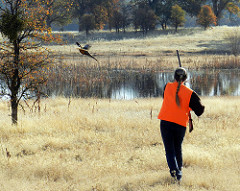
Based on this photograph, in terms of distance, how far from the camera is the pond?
20188 millimetres

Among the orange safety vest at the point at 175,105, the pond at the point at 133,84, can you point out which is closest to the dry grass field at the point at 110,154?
the orange safety vest at the point at 175,105

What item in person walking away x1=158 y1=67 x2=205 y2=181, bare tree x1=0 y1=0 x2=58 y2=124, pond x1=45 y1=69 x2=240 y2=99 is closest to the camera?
person walking away x1=158 y1=67 x2=205 y2=181

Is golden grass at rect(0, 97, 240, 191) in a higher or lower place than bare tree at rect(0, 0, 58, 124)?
lower

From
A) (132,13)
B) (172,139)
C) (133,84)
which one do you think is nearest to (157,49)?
(133,84)

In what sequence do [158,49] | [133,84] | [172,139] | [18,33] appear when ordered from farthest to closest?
[158,49], [133,84], [18,33], [172,139]

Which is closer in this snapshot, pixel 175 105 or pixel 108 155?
pixel 175 105

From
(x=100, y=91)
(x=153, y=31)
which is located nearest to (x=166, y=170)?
(x=100, y=91)

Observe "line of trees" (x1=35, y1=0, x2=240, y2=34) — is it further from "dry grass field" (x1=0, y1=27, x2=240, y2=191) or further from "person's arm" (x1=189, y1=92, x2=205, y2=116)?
"person's arm" (x1=189, y1=92, x2=205, y2=116)

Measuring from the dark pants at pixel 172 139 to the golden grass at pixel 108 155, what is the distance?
0.30 metres

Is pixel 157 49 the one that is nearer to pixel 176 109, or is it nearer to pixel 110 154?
pixel 110 154

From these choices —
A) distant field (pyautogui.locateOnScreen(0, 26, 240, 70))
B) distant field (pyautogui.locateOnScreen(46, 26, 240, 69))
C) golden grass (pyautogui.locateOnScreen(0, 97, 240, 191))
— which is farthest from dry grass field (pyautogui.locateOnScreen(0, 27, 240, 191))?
distant field (pyautogui.locateOnScreen(46, 26, 240, 69))

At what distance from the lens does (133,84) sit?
2316cm

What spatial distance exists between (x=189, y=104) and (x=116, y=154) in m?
2.39

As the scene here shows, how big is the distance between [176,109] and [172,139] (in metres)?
0.45
